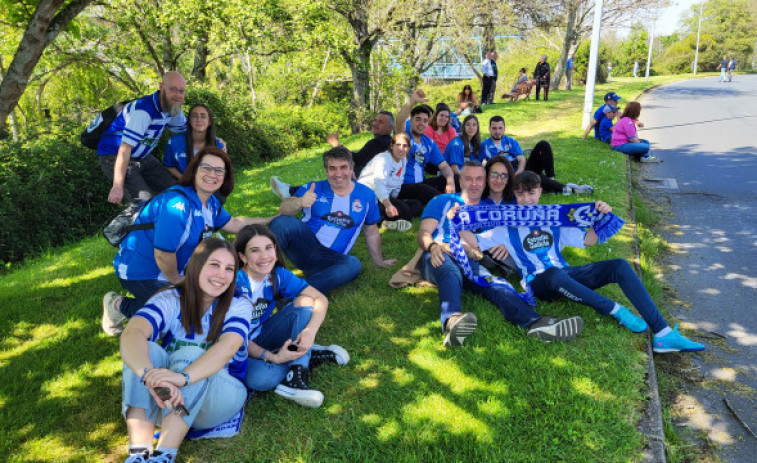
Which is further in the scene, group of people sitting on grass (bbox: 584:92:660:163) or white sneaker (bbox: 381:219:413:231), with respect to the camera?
group of people sitting on grass (bbox: 584:92:660:163)

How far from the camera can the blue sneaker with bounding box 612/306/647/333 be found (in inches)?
170

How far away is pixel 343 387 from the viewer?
12.5ft

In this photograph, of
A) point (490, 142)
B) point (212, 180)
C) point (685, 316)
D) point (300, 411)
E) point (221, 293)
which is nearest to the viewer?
point (221, 293)

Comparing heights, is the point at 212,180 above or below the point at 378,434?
above

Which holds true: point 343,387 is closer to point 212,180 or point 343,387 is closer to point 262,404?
point 262,404

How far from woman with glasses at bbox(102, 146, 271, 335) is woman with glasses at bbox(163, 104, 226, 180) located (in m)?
1.82

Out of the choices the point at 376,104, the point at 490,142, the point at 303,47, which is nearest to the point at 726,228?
the point at 490,142

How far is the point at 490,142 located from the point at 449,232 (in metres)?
3.77

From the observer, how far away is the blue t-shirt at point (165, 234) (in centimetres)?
381

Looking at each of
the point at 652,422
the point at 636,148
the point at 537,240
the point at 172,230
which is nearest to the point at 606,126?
the point at 636,148

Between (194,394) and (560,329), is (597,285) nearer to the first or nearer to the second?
(560,329)

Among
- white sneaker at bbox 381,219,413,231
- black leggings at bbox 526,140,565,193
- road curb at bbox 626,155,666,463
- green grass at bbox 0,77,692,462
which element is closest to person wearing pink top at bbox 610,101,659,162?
black leggings at bbox 526,140,565,193

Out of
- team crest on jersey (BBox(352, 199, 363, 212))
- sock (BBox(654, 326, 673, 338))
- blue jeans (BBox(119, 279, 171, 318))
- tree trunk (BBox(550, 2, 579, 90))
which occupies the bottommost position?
sock (BBox(654, 326, 673, 338))

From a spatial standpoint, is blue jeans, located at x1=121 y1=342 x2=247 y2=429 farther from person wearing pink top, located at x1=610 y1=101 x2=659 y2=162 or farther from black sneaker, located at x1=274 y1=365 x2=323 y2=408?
person wearing pink top, located at x1=610 y1=101 x2=659 y2=162
